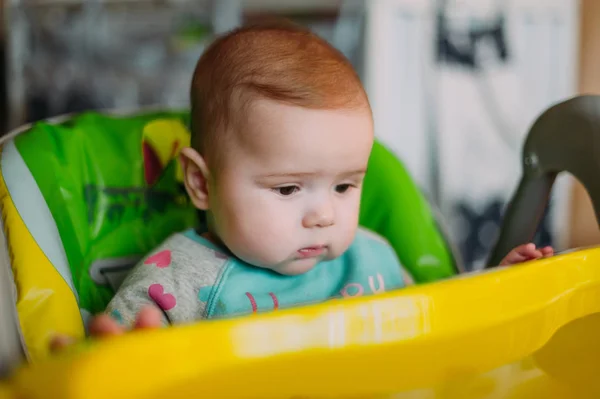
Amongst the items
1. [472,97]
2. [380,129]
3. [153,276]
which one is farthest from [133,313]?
[472,97]

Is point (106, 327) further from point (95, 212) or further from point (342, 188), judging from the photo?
point (95, 212)

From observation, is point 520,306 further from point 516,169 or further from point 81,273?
point 516,169

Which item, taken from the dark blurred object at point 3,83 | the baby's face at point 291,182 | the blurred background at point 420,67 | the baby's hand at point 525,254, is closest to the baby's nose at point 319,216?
the baby's face at point 291,182

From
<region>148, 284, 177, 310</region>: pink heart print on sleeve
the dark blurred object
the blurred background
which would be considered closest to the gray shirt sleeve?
<region>148, 284, 177, 310</region>: pink heart print on sleeve

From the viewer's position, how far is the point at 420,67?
6.38ft

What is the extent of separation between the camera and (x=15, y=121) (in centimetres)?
232

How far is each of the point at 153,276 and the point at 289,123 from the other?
226mm

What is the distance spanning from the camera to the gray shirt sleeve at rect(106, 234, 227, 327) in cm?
73

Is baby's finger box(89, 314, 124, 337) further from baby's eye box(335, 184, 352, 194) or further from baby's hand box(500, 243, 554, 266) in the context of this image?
baby's hand box(500, 243, 554, 266)

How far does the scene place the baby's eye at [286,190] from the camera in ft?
2.43

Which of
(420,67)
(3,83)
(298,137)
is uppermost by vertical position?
(298,137)

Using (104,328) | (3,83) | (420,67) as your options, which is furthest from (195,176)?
(3,83)

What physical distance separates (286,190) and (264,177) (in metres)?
0.03

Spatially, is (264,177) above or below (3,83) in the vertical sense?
above
